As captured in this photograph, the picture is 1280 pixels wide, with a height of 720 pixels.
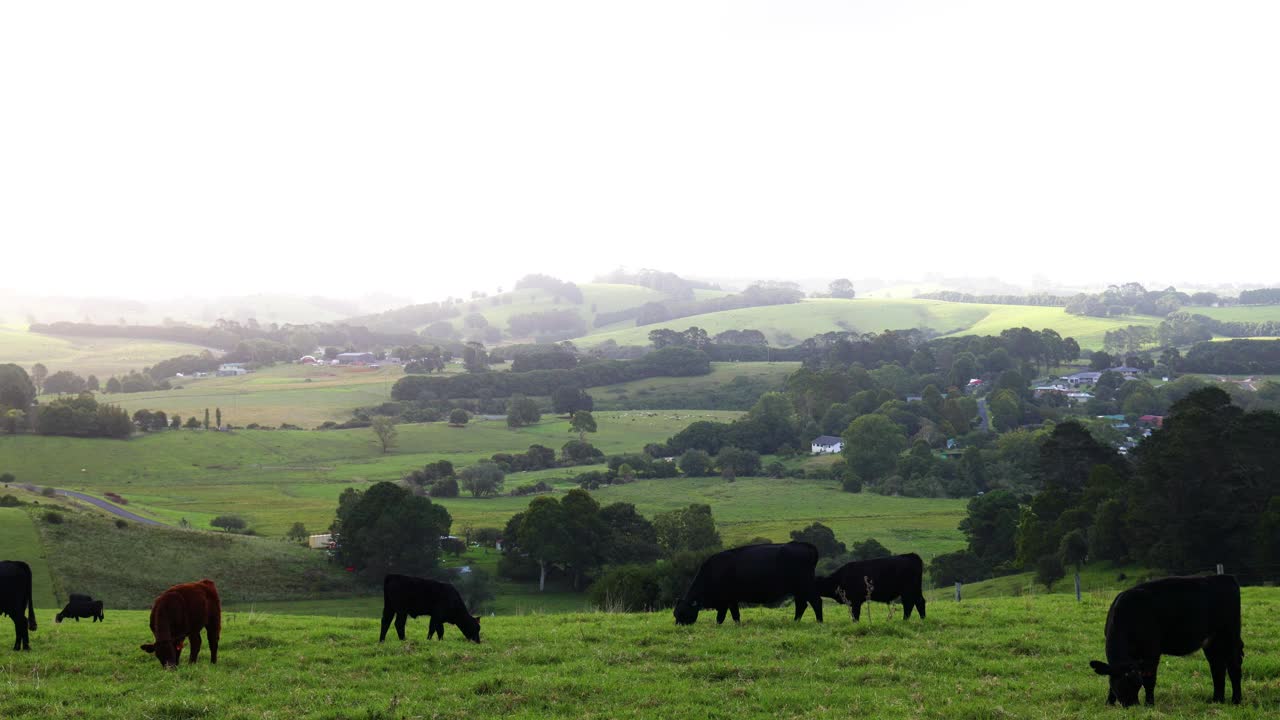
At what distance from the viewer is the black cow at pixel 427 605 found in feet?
54.1

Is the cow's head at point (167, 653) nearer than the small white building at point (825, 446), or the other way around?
the cow's head at point (167, 653)

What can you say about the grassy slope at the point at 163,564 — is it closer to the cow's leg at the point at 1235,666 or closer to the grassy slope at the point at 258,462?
the grassy slope at the point at 258,462

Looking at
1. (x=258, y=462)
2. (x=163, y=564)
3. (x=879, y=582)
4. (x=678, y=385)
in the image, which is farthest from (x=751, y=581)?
(x=678, y=385)

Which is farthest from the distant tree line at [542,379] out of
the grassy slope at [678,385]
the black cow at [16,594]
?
the black cow at [16,594]

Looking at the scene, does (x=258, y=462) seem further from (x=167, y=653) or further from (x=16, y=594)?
(x=167, y=653)

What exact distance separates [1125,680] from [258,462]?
11090 centimetres

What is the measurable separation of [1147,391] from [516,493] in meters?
94.3

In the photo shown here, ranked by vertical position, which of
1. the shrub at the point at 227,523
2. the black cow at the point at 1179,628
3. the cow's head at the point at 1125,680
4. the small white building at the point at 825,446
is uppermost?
the black cow at the point at 1179,628

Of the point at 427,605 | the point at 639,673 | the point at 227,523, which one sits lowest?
the point at 227,523

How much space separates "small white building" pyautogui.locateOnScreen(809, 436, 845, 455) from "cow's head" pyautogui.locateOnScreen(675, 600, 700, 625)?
108 metres

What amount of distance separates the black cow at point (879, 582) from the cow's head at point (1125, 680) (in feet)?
19.3

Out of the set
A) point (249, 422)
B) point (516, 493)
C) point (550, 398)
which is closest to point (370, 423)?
point (249, 422)

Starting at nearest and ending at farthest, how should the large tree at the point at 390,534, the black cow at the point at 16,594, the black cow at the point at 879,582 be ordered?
the black cow at the point at 16,594
the black cow at the point at 879,582
the large tree at the point at 390,534

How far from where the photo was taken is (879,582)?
57.7 ft
